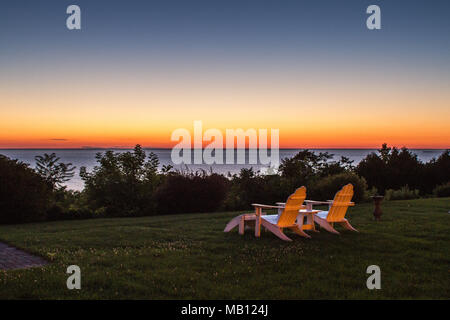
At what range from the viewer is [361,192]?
16.4 metres

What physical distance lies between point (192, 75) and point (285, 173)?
6744 millimetres

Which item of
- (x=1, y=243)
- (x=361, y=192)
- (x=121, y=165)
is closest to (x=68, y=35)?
(x=121, y=165)

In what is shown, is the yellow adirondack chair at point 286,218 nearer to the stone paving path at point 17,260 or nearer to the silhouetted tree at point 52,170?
the stone paving path at point 17,260

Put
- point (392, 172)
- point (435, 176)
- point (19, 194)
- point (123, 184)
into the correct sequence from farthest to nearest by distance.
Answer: point (435, 176)
point (392, 172)
point (123, 184)
point (19, 194)

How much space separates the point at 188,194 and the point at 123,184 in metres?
2.79

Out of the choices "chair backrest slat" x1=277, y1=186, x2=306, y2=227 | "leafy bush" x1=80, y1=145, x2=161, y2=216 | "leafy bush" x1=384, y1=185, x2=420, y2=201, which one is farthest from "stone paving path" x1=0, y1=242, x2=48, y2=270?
"leafy bush" x1=384, y1=185, x2=420, y2=201

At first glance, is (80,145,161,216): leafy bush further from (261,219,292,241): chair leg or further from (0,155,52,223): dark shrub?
(261,219,292,241): chair leg

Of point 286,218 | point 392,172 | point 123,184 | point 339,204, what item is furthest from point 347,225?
point 392,172

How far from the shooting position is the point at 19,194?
41.1ft

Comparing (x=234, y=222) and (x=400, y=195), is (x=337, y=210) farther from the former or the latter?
(x=400, y=195)

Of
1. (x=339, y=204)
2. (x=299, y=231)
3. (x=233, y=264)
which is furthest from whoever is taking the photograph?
(x=339, y=204)

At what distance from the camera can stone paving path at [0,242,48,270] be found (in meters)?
5.94
